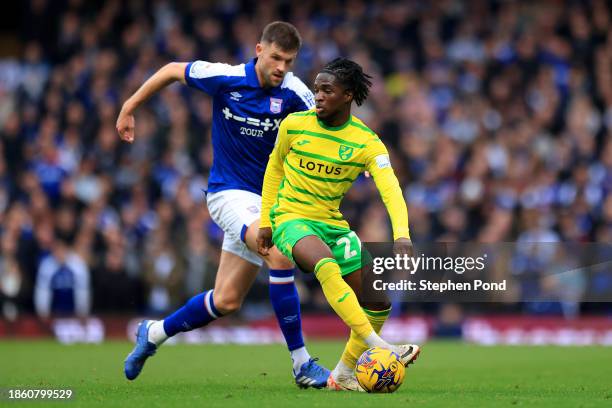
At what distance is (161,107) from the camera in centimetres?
2011

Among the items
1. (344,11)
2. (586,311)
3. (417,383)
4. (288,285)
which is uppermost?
(344,11)

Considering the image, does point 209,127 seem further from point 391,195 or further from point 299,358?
point 391,195

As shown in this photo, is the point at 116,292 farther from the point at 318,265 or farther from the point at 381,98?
the point at 318,265

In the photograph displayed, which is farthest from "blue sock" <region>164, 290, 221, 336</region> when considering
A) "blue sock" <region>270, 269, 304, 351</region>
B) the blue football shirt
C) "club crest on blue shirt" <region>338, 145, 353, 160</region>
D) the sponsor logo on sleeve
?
the sponsor logo on sleeve

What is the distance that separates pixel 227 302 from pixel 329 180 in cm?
145

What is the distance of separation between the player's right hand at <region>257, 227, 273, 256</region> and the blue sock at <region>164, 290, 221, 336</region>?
0.85 metres

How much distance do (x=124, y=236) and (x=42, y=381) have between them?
8.67 meters

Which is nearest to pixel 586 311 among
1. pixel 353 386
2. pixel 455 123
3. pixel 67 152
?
pixel 455 123

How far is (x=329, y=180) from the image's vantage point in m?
8.48

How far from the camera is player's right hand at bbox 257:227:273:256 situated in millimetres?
8641

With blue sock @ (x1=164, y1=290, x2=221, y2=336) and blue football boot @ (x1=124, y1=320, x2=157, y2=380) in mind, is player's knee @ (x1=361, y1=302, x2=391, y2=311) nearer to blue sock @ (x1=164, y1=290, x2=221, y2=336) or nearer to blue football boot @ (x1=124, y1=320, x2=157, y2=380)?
blue sock @ (x1=164, y1=290, x2=221, y2=336)

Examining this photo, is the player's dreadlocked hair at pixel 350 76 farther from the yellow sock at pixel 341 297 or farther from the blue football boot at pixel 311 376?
the blue football boot at pixel 311 376

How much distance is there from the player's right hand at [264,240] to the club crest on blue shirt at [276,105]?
108 centimetres

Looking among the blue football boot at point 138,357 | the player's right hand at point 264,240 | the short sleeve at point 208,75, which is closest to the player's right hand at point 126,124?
the short sleeve at point 208,75
